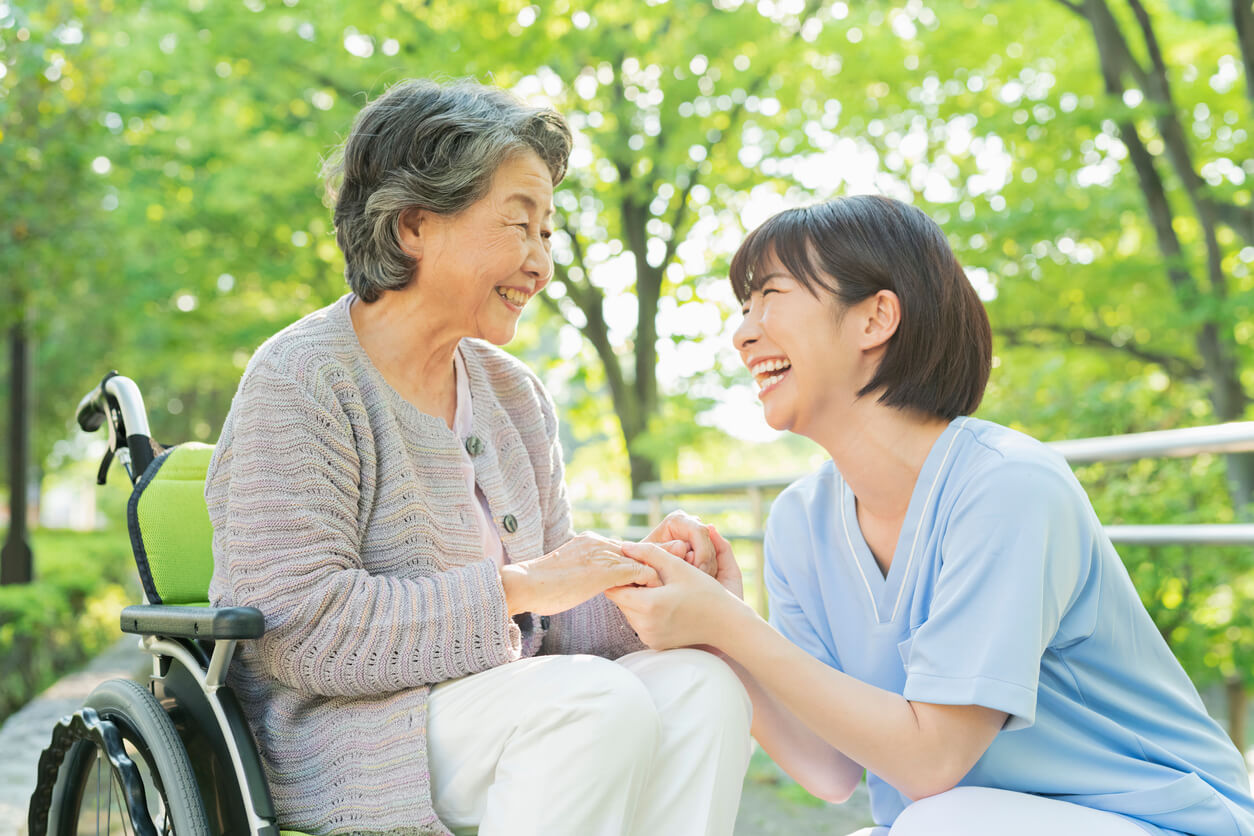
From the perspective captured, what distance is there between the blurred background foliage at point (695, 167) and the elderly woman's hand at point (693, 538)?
3477 millimetres

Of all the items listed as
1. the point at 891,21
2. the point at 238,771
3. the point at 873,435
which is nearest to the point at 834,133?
the point at 891,21

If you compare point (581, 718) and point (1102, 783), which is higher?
point (581, 718)

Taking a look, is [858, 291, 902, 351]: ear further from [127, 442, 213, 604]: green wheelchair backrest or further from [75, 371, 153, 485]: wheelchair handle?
[75, 371, 153, 485]: wheelchair handle

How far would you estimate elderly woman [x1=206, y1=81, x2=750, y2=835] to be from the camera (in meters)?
1.38

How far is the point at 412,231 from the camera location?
1768mm

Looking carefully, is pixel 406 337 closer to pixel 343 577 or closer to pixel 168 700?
Result: pixel 343 577

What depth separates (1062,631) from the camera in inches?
55.1

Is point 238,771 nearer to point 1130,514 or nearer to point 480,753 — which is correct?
point 480,753

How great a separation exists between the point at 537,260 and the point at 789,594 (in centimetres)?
69

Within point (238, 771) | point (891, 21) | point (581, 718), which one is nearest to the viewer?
point (581, 718)

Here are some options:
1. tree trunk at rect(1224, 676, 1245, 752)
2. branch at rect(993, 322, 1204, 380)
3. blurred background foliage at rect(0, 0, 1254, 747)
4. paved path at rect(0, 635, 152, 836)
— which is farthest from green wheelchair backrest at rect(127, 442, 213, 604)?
branch at rect(993, 322, 1204, 380)

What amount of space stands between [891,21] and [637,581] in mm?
7365

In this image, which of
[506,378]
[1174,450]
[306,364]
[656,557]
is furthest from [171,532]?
[1174,450]

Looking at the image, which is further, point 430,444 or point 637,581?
point 430,444
